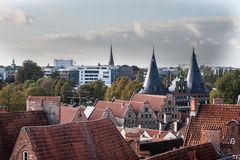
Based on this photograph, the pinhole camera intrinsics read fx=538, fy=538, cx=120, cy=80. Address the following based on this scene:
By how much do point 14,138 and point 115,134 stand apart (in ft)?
17.9

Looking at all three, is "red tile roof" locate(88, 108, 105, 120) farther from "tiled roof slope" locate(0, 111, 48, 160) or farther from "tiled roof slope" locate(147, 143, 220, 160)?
"tiled roof slope" locate(147, 143, 220, 160)

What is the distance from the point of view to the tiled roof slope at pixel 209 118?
33.0 m

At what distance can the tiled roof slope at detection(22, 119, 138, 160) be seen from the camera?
80.8 feet

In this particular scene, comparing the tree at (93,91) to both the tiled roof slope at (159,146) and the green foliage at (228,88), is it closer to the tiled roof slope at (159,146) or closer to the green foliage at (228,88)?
the green foliage at (228,88)

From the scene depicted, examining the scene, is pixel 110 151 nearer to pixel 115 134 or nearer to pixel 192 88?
pixel 115 134

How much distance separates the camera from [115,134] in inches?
1163

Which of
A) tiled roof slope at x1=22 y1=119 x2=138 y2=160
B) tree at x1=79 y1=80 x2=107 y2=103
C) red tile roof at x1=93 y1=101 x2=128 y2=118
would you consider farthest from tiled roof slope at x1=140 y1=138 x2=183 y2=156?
tree at x1=79 y1=80 x2=107 y2=103

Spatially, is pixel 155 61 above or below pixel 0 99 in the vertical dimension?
above

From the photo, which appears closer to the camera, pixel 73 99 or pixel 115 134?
pixel 115 134

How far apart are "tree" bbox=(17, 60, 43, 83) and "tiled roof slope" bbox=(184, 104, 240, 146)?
111 meters

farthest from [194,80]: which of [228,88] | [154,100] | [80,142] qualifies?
[80,142]

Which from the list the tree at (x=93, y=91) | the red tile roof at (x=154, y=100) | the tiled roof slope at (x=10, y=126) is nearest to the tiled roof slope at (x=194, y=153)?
the tiled roof slope at (x=10, y=126)

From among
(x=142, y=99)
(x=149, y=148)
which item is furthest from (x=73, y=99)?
(x=149, y=148)

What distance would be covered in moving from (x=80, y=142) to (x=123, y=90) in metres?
83.0
